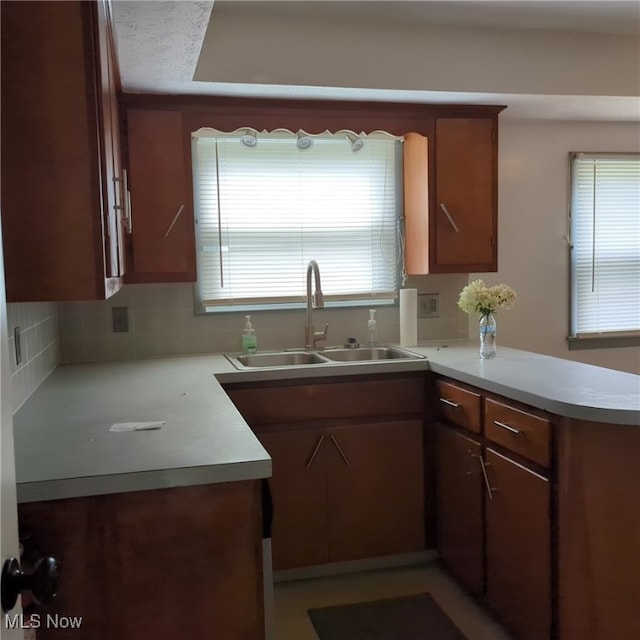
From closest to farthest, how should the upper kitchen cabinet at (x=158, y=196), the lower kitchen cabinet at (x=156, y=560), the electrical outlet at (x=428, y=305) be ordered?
the lower kitchen cabinet at (x=156, y=560)
the upper kitchen cabinet at (x=158, y=196)
the electrical outlet at (x=428, y=305)

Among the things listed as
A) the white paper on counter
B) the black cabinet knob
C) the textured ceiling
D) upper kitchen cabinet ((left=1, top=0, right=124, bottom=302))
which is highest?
the textured ceiling

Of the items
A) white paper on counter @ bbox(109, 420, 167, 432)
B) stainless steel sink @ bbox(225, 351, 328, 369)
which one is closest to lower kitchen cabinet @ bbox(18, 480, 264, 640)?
white paper on counter @ bbox(109, 420, 167, 432)

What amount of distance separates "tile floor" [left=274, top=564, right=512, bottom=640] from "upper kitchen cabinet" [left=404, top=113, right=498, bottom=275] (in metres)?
1.42

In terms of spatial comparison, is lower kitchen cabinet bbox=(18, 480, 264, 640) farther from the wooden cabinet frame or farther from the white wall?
the white wall

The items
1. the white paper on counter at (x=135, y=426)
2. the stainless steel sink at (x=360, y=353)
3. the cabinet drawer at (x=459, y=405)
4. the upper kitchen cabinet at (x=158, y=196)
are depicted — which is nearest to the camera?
the white paper on counter at (x=135, y=426)

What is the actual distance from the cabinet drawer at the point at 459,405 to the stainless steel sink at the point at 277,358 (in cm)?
60

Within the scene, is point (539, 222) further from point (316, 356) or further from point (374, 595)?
point (374, 595)

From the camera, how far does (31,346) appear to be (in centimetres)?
224

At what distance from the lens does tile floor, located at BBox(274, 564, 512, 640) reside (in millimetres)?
2338

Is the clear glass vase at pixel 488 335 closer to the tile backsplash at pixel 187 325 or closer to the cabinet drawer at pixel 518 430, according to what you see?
the cabinet drawer at pixel 518 430

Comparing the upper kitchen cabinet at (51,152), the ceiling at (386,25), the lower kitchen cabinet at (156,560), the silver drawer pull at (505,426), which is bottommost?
the lower kitchen cabinet at (156,560)

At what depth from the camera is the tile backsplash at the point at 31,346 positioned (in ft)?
6.32

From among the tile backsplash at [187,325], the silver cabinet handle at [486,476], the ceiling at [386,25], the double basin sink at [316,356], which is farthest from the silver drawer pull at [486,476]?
the ceiling at [386,25]

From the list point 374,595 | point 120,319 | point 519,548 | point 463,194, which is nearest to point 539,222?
point 463,194
